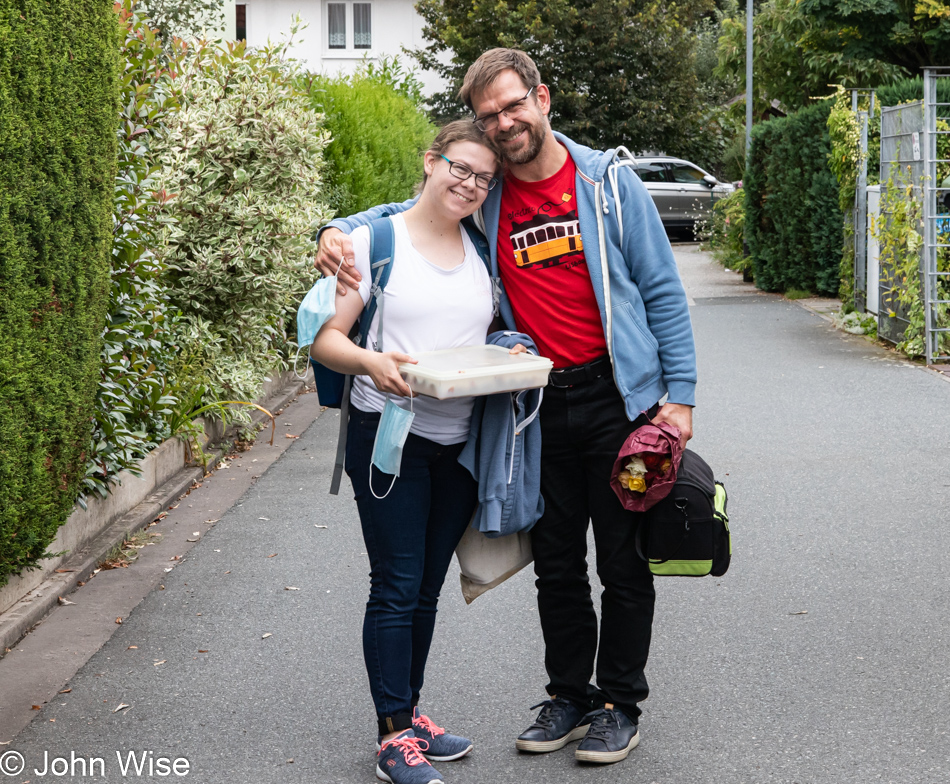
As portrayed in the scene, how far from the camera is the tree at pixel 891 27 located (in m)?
14.3

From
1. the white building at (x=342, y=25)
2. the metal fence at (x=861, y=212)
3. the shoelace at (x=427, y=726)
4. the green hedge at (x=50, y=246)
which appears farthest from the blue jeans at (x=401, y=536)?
the white building at (x=342, y=25)

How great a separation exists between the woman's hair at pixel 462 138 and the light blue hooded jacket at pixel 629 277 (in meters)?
0.16

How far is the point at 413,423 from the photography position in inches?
126

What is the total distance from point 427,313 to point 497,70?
70 cm

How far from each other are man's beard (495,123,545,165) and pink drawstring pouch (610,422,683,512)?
2.72ft

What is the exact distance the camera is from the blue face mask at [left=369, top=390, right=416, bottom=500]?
10.2 ft

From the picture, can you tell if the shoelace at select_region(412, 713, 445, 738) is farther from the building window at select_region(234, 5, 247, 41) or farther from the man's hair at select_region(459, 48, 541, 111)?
the building window at select_region(234, 5, 247, 41)

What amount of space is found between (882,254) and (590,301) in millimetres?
8680

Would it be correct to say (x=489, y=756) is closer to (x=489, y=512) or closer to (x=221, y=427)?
(x=489, y=512)

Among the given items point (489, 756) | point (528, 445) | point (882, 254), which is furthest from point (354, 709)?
point (882, 254)

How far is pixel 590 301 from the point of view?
3322 mm

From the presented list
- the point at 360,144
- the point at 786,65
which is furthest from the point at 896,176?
the point at 786,65

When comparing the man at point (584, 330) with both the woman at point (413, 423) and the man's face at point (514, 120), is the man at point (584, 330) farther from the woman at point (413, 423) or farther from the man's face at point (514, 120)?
the woman at point (413, 423)

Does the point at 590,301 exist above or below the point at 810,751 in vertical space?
above
